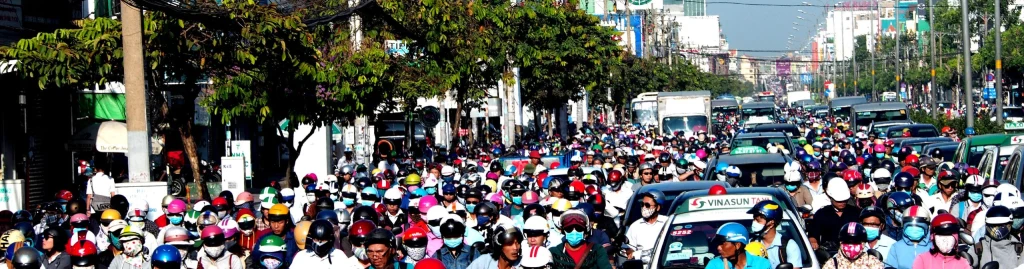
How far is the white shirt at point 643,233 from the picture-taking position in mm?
11656

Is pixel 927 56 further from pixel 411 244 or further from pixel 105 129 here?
pixel 411 244

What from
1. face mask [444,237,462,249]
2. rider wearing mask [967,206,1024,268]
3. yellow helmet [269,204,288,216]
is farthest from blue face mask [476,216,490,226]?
rider wearing mask [967,206,1024,268]

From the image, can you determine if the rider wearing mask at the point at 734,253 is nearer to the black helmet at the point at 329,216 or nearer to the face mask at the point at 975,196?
the black helmet at the point at 329,216

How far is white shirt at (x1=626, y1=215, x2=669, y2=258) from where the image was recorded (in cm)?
1166

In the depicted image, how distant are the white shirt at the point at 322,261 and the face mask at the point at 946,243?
3.52 meters

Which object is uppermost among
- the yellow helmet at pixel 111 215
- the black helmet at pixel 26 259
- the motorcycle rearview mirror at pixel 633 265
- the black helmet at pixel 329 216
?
the yellow helmet at pixel 111 215

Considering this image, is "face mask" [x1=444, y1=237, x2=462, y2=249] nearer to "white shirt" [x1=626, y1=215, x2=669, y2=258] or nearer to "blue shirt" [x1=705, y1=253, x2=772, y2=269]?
"white shirt" [x1=626, y1=215, x2=669, y2=258]

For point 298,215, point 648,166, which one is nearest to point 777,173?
point 648,166

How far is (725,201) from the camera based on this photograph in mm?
10492

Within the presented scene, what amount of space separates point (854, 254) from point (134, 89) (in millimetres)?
7737

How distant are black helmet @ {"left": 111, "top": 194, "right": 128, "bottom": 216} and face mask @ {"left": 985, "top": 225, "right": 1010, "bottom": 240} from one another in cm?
727

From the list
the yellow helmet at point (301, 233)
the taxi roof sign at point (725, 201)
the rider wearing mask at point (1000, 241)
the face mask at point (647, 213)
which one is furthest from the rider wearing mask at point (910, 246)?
the yellow helmet at point (301, 233)

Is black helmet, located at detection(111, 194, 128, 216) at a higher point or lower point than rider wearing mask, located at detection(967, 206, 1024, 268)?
higher

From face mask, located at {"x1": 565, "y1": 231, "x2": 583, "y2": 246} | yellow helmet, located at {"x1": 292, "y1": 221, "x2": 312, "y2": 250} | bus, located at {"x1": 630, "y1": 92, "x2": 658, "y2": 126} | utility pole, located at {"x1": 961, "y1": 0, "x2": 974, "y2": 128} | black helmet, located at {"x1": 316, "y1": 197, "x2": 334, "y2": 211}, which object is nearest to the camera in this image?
face mask, located at {"x1": 565, "y1": 231, "x2": 583, "y2": 246}
